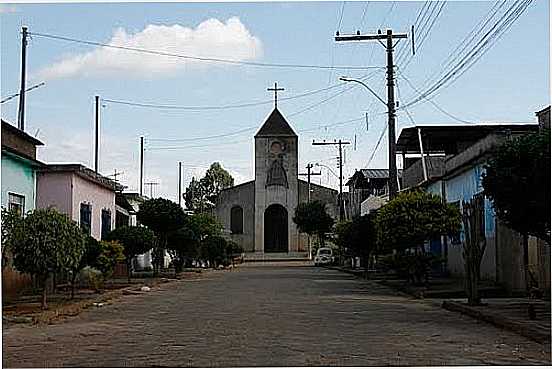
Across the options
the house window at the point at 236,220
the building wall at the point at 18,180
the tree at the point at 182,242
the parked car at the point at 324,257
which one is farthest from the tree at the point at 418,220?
the house window at the point at 236,220

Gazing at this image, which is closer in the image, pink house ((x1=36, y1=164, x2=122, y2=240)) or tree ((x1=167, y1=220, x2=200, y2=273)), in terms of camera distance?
pink house ((x1=36, y1=164, x2=122, y2=240))

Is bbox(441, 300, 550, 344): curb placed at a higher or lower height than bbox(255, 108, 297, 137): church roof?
lower

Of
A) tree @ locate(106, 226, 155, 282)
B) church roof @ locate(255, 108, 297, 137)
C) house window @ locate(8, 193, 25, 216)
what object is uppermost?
church roof @ locate(255, 108, 297, 137)

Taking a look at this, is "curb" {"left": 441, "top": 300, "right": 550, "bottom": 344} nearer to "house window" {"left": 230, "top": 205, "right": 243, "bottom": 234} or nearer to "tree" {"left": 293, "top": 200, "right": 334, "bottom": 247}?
"tree" {"left": 293, "top": 200, "right": 334, "bottom": 247}

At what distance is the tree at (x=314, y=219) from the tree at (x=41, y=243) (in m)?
56.3

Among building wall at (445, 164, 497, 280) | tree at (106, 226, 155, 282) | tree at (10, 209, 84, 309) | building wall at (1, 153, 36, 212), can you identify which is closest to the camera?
tree at (10, 209, 84, 309)

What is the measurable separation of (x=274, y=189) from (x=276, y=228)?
12.7 ft

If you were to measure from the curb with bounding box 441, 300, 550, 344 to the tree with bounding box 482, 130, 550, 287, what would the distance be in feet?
5.88

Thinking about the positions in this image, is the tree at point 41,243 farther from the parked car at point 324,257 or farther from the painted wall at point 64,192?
the parked car at point 324,257

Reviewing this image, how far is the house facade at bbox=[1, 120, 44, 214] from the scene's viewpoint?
26.0 meters

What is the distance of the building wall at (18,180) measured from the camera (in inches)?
1021

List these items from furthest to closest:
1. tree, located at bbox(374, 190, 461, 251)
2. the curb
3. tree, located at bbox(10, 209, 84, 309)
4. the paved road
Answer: tree, located at bbox(374, 190, 461, 251), tree, located at bbox(10, 209, 84, 309), the curb, the paved road

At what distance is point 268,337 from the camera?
1519 cm

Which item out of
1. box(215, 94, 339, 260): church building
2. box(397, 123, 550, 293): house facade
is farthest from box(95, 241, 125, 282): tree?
box(215, 94, 339, 260): church building
